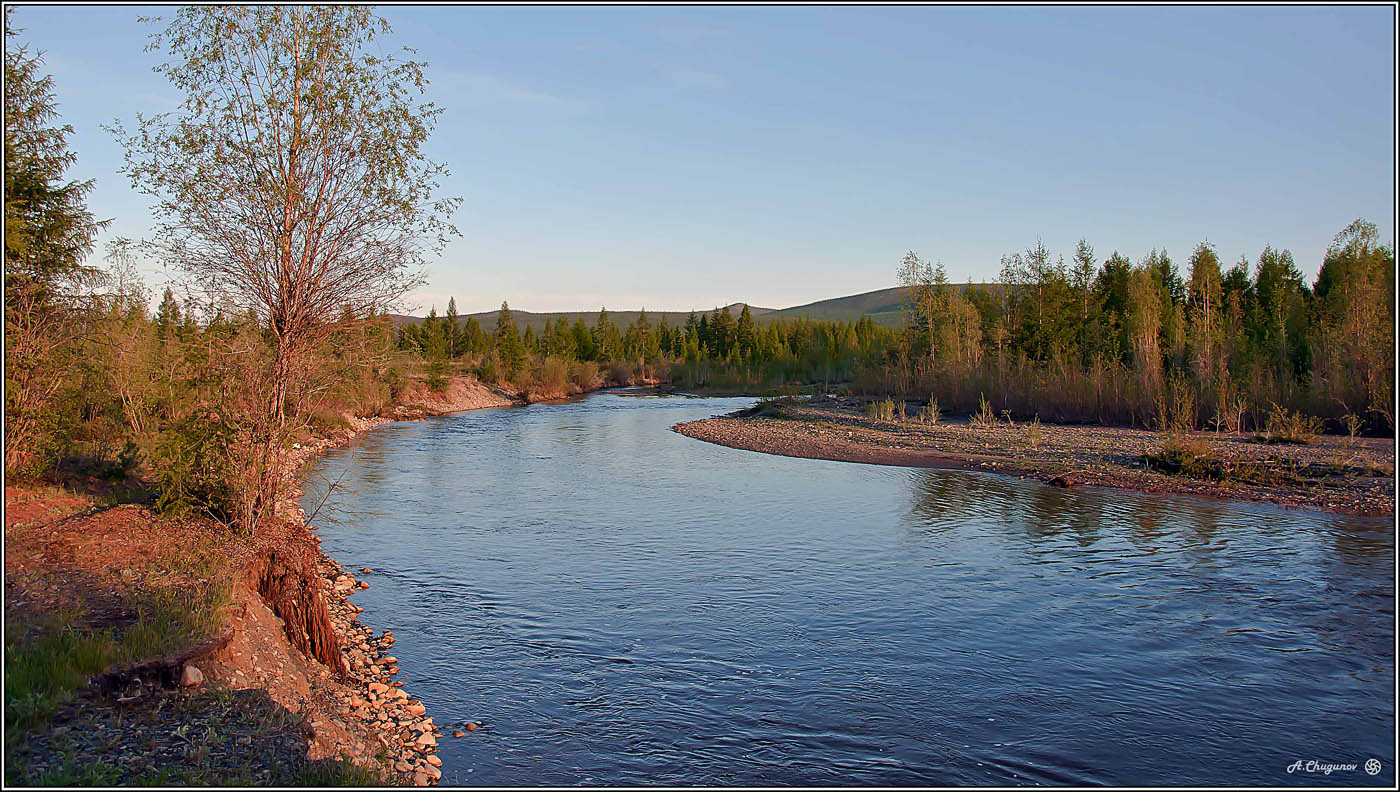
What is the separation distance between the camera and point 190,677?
6.29 metres

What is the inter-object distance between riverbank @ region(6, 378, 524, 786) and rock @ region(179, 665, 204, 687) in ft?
0.05

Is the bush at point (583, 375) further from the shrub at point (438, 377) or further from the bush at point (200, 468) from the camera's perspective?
the bush at point (200, 468)

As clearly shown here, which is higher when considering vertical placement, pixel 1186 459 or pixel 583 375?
pixel 583 375

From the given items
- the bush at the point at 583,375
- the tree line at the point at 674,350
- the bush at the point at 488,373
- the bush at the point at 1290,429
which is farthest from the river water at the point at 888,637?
the bush at the point at 583,375

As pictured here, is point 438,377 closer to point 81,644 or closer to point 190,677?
point 81,644

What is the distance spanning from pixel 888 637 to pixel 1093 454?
16820 mm

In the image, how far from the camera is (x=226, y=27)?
35.4ft

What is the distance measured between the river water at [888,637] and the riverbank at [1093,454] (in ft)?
5.66

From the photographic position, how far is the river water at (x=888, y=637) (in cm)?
698

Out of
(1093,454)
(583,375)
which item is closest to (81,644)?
(1093,454)

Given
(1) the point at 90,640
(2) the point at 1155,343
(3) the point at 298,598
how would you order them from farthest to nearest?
(2) the point at 1155,343
(3) the point at 298,598
(1) the point at 90,640

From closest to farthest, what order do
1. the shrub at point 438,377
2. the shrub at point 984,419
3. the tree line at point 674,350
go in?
1. the shrub at point 984,419
2. the shrub at point 438,377
3. the tree line at point 674,350

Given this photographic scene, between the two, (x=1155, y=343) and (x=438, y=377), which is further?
(x=438, y=377)

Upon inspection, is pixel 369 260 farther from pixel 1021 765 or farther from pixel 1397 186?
pixel 1397 186
